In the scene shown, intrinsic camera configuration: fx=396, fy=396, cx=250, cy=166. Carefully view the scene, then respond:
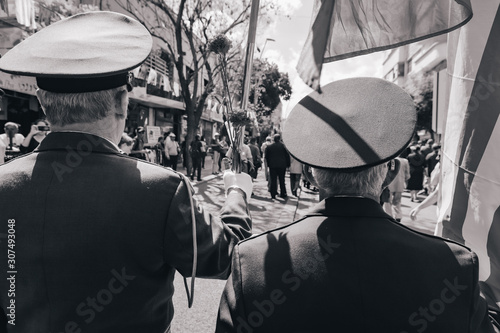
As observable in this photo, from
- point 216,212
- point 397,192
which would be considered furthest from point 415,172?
point 216,212

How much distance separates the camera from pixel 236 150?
1941 mm

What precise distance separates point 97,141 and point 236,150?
0.76 metres

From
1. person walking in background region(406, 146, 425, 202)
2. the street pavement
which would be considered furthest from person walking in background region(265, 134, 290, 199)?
person walking in background region(406, 146, 425, 202)

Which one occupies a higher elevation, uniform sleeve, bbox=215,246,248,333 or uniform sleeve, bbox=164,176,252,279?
uniform sleeve, bbox=164,176,252,279

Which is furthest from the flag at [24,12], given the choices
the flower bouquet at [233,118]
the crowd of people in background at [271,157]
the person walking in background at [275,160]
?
the flower bouquet at [233,118]

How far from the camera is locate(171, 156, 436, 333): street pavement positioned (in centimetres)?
354

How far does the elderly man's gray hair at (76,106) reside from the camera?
4.26 feet

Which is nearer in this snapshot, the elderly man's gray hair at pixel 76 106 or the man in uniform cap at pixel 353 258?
the man in uniform cap at pixel 353 258

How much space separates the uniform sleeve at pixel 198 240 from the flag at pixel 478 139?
1130mm

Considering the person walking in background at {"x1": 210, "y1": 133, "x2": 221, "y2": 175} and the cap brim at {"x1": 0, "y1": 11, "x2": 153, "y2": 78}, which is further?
the person walking in background at {"x1": 210, "y1": 133, "x2": 221, "y2": 175}

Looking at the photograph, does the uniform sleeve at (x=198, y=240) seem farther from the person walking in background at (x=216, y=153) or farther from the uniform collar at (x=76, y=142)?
the person walking in background at (x=216, y=153)

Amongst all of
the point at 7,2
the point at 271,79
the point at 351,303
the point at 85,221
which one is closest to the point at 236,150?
the point at 85,221

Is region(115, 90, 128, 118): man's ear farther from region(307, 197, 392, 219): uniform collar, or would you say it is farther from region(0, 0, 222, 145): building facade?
region(0, 0, 222, 145): building facade

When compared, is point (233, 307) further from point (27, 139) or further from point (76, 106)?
point (27, 139)
